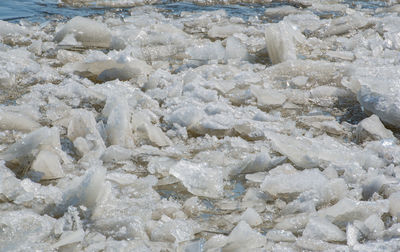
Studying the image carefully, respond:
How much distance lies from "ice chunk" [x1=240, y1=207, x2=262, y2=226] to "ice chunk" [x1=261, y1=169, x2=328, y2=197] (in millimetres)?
167

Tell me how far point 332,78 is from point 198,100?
2.82ft

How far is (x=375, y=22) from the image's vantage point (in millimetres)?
4262

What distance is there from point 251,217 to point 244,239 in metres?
0.15

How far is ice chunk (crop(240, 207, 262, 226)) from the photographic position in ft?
4.99

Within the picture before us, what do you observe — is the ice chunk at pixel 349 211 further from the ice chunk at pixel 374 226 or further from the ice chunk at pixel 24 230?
the ice chunk at pixel 24 230

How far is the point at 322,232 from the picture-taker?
4.71ft

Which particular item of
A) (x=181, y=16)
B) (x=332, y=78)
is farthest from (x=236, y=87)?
(x=181, y=16)

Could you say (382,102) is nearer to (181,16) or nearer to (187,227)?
(187,227)

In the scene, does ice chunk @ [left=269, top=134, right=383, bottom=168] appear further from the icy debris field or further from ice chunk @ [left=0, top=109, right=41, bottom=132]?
ice chunk @ [left=0, top=109, right=41, bottom=132]

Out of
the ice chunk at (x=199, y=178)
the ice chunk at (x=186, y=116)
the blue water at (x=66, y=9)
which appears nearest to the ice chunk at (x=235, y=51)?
the ice chunk at (x=186, y=116)

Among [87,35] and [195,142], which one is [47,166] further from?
[87,35]

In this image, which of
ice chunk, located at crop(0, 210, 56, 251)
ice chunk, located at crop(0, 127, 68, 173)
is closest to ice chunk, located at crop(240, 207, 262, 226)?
ice chunk, located at crop(0, 210, 56, 251)

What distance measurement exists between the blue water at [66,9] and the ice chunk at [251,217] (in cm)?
310

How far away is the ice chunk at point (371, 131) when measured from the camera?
2125 millimetres
